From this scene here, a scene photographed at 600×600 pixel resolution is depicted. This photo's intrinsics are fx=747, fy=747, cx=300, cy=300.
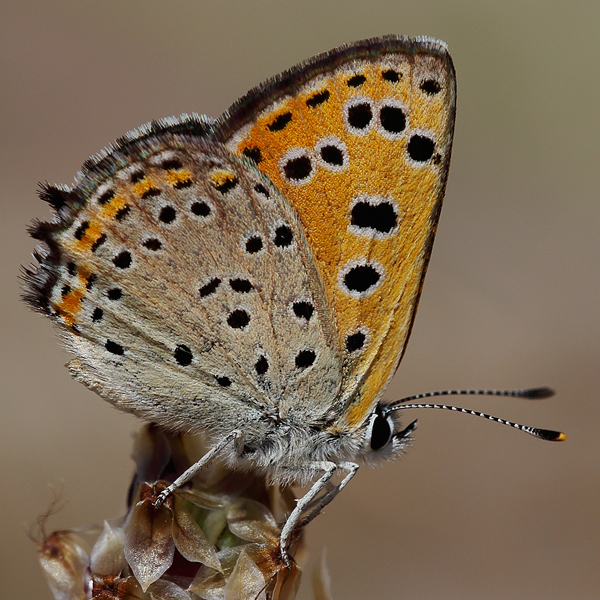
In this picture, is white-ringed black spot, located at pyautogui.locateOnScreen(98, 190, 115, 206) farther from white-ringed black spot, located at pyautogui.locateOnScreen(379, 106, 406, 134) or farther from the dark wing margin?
white-ringed black spot, located at pyautogui.locateOnScreen(379, 106, 406, 134)

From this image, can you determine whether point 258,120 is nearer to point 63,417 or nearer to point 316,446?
point 316,446

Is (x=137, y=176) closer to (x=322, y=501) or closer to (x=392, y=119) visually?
(x=392, y=119)

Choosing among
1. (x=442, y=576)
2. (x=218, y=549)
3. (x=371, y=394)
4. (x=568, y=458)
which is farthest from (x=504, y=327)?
(x=218, y=549)

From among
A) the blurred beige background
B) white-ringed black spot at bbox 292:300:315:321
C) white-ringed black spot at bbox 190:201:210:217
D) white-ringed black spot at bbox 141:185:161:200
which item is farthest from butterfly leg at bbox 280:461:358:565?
the blurred beige background

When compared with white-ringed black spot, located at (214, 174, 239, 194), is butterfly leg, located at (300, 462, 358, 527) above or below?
below

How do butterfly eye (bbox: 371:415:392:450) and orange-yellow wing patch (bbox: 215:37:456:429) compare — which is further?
butterfly eye (bbox: 371:415:392:450)

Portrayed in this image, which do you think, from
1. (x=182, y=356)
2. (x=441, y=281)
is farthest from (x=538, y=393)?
(x=441, y=281)
